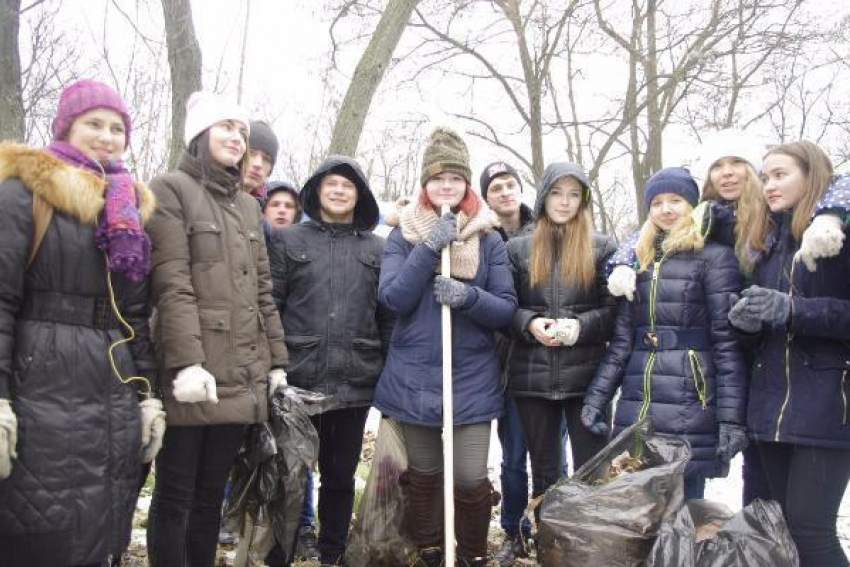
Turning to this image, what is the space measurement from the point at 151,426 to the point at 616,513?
181cm

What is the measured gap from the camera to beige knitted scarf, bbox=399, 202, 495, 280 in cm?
360

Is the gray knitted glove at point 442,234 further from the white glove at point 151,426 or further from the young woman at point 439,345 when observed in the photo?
the white glove at point 151,426

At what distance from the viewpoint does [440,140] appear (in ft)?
12.1

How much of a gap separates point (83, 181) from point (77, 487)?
1.01 metres

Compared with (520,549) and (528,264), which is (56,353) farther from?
(520,549)

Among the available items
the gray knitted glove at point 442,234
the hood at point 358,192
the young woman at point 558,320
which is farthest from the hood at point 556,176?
the hood at point 358,192

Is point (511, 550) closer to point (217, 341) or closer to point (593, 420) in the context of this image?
point (593, 420)

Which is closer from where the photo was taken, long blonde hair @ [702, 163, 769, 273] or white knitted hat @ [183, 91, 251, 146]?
white knitted hat @ [183, 91, 251, 146]

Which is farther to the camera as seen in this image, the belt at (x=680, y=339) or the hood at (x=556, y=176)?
the hood at (x=556, y=176)

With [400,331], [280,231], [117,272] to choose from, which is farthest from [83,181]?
[400,331]

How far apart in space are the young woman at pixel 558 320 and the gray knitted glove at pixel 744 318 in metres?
0.78

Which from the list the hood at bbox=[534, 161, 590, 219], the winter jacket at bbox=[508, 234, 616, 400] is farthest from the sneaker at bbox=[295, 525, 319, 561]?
the hood at bbox=[534, 161, 590, 219]

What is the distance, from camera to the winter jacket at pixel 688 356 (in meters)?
3.07

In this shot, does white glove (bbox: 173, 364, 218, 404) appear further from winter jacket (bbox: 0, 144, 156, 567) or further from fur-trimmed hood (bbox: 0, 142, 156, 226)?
fur-trimmed hood (bbox: 0, 142, 156, 226)
